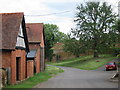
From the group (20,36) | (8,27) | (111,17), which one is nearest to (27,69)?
(20,36)

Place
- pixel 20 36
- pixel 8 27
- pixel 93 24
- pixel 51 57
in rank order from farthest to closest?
pixel 51 57, pixel 93 24, pixel 20 36, pixel 8 27

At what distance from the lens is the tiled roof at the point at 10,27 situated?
19.2 metres

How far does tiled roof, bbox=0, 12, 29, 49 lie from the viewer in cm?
1919

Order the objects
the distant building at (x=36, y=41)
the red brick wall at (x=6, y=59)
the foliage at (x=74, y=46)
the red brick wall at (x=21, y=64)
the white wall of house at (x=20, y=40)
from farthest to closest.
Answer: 1. the foliage at (x=74, y=46)
2. the distant building at (x=36, y=41)
3. the white wall of house at (x=20, y=40)
4. the red brick wall at (x=21, y=64)
5. the red brick wall at (x=6, y=59)

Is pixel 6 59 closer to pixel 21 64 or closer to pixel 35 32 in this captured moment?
pixel 21 64

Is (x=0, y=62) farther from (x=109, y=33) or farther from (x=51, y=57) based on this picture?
(x=51, y=57)

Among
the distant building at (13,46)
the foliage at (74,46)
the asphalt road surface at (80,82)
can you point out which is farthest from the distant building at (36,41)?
the foliage at (74,46)

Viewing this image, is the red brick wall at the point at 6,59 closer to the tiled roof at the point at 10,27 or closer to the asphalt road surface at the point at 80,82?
the tiled roof at the point at 10,27

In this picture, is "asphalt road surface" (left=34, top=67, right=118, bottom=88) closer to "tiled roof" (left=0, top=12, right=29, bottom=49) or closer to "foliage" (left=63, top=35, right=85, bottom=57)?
"tiled roof" (left=0, top=12, right=29, bottom=49)

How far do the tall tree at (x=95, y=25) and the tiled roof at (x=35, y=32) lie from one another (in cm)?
1803

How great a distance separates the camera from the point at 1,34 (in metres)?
19.3

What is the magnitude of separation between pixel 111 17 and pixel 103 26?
2.63 metres

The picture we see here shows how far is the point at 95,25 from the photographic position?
54.9m

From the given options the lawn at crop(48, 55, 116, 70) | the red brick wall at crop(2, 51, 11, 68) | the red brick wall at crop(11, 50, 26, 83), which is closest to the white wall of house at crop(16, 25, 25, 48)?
the red brick wall at crop(11, 50, 26, 83)
